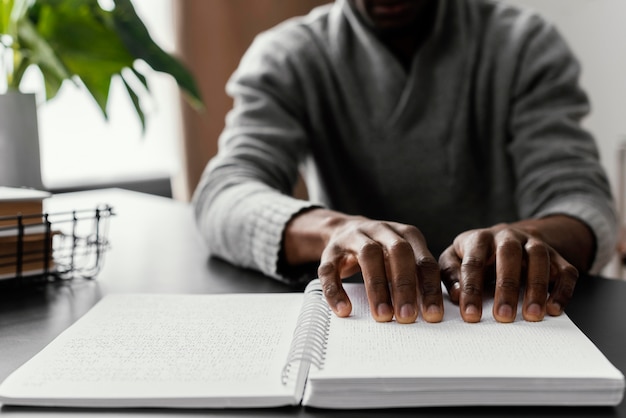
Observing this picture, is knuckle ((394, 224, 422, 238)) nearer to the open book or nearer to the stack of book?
the open book

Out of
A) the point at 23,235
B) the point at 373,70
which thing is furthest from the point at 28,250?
the point at 373,70

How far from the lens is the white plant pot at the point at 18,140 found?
929mm

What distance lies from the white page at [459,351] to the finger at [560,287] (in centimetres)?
1

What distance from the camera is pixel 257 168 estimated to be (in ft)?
3.68

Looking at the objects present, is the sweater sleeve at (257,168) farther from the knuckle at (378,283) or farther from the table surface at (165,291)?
the knuckle at (378,283)

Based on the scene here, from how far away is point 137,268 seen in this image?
2.95ft

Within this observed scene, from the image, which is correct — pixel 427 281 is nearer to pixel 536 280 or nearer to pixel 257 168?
pixel 536 280

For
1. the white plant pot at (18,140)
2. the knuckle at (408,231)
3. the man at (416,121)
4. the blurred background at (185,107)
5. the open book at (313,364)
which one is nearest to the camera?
the open book at (313,364)

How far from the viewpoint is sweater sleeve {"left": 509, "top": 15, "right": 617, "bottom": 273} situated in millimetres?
980

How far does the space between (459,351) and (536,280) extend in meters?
0.16

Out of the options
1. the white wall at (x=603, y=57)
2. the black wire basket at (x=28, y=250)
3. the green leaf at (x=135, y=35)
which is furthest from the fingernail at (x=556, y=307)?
the white wall at (x=603, y=57)

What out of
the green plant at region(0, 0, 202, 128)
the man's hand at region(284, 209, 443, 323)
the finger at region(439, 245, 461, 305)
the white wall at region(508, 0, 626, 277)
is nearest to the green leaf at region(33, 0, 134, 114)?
the green plant at region(0, 0, 202, 128)

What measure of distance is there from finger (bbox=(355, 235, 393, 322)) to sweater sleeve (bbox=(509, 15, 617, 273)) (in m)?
0.41

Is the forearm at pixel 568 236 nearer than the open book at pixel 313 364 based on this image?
No
